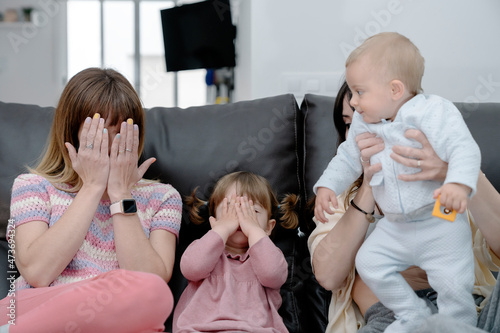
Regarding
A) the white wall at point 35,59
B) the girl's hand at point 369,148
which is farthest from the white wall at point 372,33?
the white wall at point 35,59

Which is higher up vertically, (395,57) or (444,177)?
(395,57)

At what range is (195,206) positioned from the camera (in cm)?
167

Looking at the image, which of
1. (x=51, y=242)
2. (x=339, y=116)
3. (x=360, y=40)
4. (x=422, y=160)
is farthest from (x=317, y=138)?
(x=360, y=40)

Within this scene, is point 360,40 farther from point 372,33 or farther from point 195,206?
point 195,206

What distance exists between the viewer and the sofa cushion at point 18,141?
160cm

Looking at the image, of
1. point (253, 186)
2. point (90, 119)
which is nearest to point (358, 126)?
point (253, 186)

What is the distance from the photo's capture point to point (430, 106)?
123 centimetres

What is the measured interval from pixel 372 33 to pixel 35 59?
3.63m

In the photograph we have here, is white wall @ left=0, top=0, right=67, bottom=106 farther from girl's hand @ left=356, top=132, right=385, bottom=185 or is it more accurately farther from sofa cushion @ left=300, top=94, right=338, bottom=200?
girl's hand @ left=356, top=132, right=385, bottom=185

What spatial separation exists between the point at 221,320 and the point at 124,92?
644 mm

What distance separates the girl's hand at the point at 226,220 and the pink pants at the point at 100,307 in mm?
313

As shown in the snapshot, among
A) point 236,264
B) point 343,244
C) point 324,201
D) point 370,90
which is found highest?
point 370,90

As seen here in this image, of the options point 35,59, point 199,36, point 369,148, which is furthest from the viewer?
point 35,59

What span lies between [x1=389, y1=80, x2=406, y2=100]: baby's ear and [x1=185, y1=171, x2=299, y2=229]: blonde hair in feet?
1.71
